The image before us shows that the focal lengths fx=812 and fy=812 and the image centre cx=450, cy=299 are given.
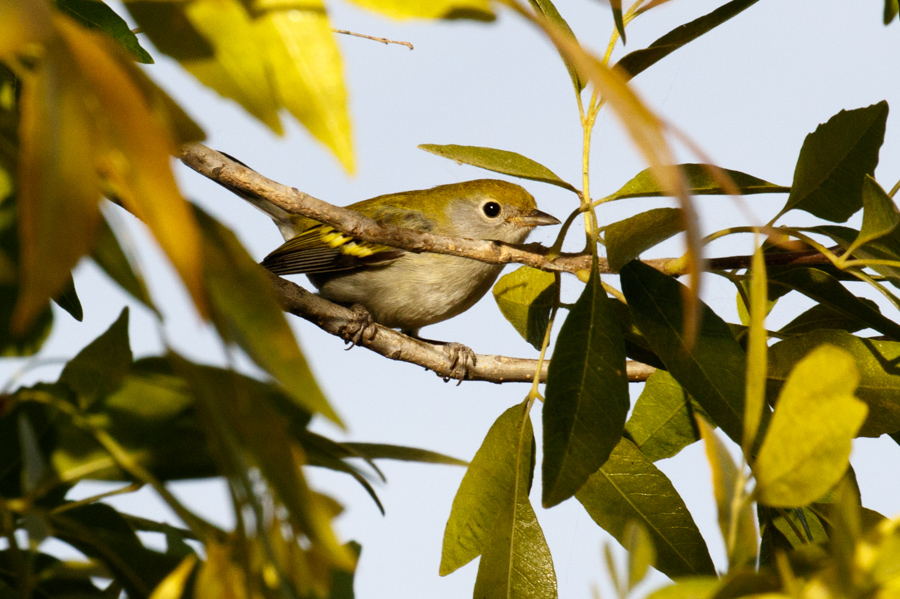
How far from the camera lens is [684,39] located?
4.19ft

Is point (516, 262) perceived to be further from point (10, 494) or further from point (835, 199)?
point (10, 494)

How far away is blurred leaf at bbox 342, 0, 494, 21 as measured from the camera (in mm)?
496

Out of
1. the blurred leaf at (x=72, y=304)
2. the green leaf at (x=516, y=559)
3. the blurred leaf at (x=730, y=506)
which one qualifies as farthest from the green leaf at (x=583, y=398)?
the blurred leaf at (x=72, y=304)

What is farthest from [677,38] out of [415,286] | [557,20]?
[415,286]

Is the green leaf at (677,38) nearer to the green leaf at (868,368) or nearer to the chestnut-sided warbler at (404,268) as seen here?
the green leaf at (868,368)

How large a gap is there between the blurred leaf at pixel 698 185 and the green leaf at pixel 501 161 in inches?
4.0

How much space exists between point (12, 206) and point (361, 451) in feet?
1.13

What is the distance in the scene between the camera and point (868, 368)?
1276 millimetres

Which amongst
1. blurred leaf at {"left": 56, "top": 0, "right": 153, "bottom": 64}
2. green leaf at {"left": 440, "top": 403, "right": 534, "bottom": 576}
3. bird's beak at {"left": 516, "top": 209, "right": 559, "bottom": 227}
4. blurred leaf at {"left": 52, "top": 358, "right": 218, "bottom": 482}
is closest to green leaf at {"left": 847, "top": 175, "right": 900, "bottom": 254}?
green leaf at {"left": 440, "top": 403, "right": 534, "bottom": 576}

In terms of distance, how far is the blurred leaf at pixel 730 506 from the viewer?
1.71 feet

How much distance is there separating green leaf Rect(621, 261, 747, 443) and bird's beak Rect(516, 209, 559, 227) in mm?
A: 2834

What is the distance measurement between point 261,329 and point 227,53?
0.22 m

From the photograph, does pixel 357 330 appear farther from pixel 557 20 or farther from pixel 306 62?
pixel 306 62

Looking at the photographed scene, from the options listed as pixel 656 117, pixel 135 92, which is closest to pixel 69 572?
pixel 135 92
